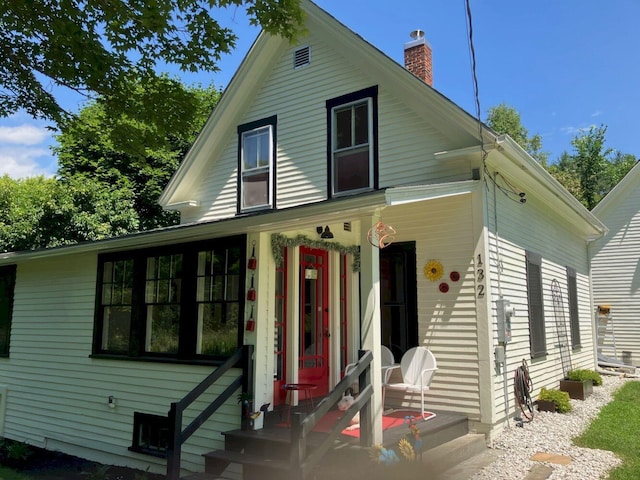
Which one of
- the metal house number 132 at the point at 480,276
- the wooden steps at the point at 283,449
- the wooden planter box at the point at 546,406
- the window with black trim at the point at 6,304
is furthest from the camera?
the window with black trim at the point at 6,304

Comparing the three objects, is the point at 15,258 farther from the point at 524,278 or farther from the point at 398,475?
the point at 524,278

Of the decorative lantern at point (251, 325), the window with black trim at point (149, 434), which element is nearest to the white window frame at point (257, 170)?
the decorative lantern at point (251, 325)

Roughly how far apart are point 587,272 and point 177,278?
37.1ft

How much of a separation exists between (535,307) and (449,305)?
250cm

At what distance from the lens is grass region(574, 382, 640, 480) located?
555 centimetres

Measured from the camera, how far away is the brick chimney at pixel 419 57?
31.6 feet

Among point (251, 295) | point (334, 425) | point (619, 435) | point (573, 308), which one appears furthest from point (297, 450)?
point (573, 308)

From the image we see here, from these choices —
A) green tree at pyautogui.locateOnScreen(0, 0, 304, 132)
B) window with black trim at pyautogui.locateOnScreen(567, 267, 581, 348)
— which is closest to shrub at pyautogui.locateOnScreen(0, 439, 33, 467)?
green tree at pyautogui.locateOnScreen(0, 0, 304, 132)

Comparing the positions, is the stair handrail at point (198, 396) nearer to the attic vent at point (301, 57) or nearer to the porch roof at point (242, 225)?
the porch roof at point (242, 225)

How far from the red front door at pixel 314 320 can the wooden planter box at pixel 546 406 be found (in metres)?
3.50

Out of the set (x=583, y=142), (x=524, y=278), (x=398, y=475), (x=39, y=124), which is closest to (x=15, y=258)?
(x=39, y=124)

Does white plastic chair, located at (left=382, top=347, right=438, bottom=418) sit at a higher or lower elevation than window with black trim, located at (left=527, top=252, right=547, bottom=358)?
lower

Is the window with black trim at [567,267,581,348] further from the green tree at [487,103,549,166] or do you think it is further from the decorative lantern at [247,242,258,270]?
the green tree at [487,103,549,166]

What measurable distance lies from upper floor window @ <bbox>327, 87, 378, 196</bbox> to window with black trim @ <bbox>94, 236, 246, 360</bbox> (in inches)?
96.5
